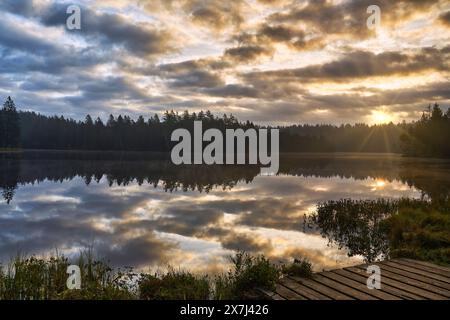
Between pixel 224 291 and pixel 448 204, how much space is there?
18.3 meters

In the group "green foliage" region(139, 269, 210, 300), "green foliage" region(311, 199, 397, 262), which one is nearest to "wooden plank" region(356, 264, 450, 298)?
"green foliage" region(311, 199, 397, 262)

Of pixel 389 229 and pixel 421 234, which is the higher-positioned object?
pixel 421 234

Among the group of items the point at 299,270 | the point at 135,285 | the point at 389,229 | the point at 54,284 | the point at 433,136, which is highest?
the point at 433,136

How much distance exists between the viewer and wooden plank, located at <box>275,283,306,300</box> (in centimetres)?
747

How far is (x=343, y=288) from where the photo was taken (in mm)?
7902

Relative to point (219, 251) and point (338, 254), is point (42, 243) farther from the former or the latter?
point (338, 254)

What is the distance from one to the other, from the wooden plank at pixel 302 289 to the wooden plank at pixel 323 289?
11cm

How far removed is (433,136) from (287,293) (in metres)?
104

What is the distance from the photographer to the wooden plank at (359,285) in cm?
735

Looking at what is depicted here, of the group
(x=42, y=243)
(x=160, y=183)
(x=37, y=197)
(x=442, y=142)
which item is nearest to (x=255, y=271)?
(x=42, y=243)

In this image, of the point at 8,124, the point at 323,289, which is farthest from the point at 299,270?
the point at 8,124

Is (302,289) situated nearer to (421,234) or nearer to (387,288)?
(387,288)

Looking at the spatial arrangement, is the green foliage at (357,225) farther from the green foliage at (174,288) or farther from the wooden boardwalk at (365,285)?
the green foliage at (174,288)

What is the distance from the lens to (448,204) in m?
21.1
